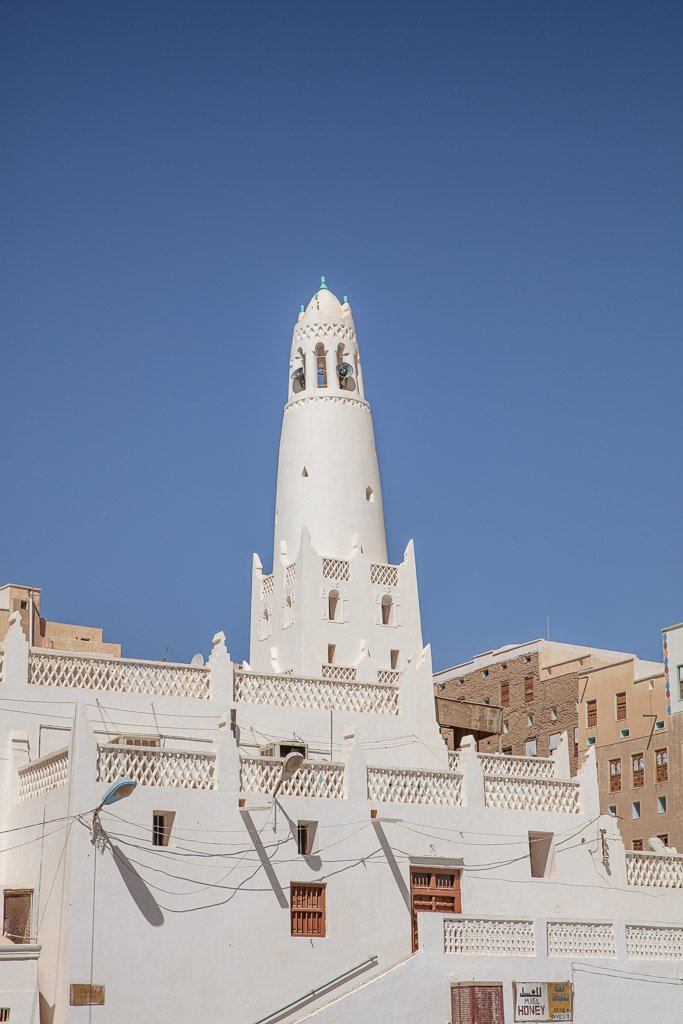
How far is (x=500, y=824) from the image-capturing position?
29.0 meters

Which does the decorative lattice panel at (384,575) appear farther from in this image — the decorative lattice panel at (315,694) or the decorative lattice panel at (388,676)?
the decorative lattice panel at (315,694)

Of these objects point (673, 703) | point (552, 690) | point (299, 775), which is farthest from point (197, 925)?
point (552, 690)

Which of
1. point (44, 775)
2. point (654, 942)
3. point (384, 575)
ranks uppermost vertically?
point (384, 575)

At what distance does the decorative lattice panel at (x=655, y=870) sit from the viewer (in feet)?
100

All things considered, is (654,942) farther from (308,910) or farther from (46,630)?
(46,630)

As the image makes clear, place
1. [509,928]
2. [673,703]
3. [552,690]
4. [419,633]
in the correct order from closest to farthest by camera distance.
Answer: [509,928] < [419,633] < [673,703] < [552,690]

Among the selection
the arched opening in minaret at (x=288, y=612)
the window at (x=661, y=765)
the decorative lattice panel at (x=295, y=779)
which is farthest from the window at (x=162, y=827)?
the window at (x=661, y=765)

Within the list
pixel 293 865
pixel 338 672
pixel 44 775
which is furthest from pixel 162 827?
pixel 338 672

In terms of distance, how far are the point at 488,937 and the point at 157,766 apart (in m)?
6.60

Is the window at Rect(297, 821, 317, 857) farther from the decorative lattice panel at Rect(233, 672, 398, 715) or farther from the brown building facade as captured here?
the brown building facade

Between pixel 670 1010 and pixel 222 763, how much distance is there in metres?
9.76

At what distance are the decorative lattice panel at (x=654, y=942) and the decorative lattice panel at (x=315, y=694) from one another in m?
6.96

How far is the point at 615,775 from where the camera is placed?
48.2 meters

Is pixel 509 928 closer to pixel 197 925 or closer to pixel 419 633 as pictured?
pixel 197 925
